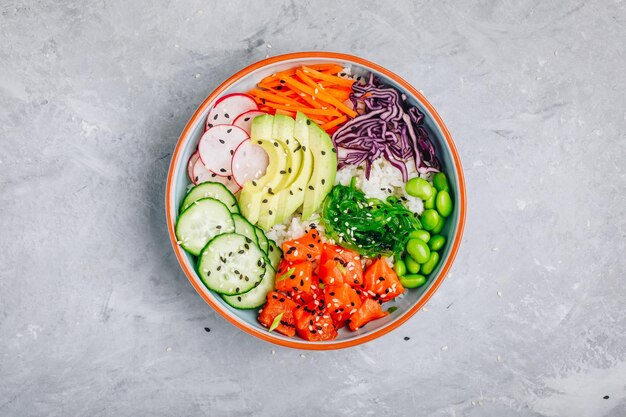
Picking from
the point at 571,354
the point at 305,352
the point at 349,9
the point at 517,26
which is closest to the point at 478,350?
the point at 571,354

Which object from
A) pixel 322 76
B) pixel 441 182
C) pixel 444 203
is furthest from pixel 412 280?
pixel 322 76

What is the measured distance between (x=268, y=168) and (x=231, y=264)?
550 millimetres

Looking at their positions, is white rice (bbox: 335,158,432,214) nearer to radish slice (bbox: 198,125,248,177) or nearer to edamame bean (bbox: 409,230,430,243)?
edamame bean (bbox: 409,230,430,243)

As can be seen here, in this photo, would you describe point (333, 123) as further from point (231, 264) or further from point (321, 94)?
point (231, 264)

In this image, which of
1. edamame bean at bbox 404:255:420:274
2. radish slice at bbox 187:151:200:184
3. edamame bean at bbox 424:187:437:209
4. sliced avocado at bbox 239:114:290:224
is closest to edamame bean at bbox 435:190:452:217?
edamame bean at bbox 424:187:437:209

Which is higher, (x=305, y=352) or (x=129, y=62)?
(x=129, y=62)

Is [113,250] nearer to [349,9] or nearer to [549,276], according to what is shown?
[349,9]

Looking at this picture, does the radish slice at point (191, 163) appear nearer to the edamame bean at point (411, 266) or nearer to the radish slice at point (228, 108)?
the radish slice at point (228, 108)

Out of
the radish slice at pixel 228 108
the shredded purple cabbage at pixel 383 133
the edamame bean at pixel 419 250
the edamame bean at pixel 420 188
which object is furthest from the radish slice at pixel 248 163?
the edamame bean at pixel 419 250

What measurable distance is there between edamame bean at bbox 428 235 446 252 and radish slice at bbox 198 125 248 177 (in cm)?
119

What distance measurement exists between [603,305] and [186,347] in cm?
254

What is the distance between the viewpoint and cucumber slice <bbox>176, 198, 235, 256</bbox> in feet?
9.29

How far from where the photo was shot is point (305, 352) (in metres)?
3.21

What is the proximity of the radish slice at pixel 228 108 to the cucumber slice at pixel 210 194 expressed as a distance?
319mm
